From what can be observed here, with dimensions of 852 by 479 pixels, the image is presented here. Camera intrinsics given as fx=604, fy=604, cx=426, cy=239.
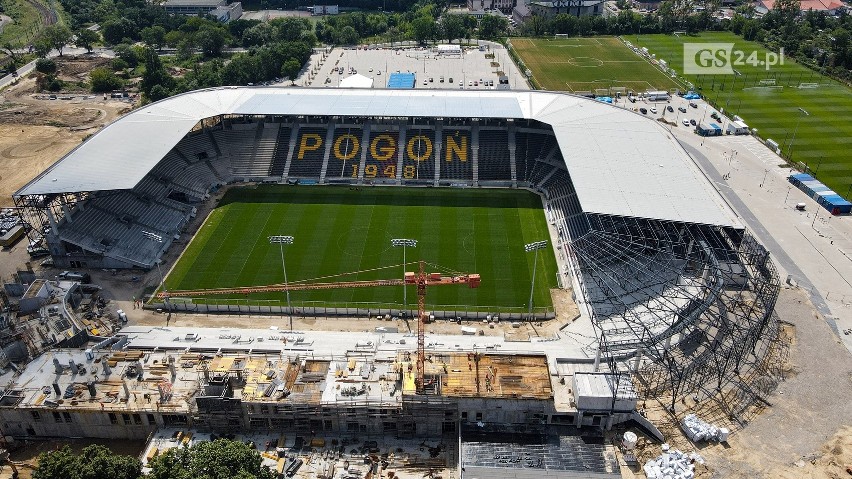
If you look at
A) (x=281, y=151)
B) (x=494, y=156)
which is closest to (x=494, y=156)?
(x=494, y=156)

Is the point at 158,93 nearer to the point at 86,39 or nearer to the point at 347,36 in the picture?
the point at 86,39

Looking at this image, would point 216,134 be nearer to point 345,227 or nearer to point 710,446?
point 345,227

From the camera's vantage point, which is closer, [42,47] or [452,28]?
[42,47]

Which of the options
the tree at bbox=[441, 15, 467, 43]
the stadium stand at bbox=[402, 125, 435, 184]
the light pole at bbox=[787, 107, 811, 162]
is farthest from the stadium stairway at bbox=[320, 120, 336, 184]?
the tree at bbox=[441, 15, 467, 43]

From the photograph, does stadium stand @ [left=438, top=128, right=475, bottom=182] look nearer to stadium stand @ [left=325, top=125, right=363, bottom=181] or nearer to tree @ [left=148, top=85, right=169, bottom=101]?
stadium stand @ [left=325, top=125, right=363, bottom=181]

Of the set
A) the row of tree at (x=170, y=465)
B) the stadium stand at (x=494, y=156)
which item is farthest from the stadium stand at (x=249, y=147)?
the row of tree at (x=170, y=465)

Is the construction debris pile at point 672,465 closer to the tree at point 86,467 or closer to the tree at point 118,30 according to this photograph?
the tree at point 86,467
